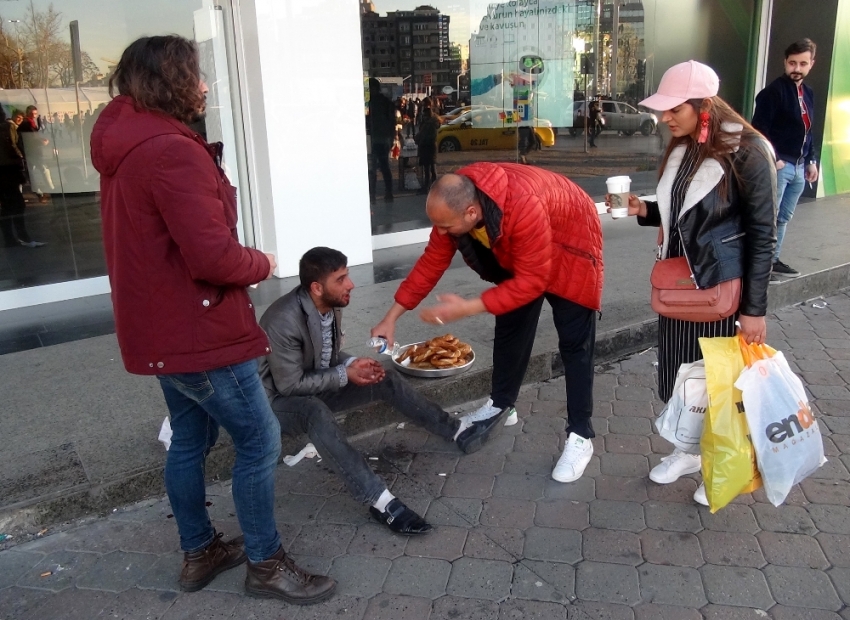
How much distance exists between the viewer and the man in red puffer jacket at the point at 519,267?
9.50ft

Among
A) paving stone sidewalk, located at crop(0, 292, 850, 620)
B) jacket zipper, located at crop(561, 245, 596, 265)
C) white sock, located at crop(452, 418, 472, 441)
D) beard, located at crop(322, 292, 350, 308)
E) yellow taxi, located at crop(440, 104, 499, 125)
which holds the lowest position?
paving stone sidewalk, located at crop(0, 292, 850, 620)

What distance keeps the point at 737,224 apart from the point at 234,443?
2.09 meters

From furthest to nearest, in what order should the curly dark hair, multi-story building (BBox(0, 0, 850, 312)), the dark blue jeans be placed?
1. multi-story building (BBox(0, 0, 850, 312))
2. the dark blue jeans
3. the curly dark hair

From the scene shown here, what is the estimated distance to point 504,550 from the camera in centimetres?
289

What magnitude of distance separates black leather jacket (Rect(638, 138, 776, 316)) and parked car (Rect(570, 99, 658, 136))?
7.29 m

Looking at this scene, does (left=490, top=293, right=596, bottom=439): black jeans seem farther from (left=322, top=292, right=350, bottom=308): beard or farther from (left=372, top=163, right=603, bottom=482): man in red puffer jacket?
(left=322, top=292, right=350, bottom=308): beard

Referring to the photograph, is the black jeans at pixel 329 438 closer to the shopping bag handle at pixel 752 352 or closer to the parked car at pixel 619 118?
the shopping bag handle at pixel 752 352

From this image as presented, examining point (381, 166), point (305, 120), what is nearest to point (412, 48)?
point (381, 166)

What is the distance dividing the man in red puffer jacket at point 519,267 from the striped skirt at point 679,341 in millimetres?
319

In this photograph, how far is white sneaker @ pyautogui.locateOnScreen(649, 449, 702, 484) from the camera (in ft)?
10.9

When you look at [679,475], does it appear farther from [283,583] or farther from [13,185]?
[13,185]

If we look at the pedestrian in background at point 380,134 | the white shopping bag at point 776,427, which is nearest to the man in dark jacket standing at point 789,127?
the white shopping bag at point 776,427

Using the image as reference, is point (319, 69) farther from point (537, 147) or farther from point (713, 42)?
point (713, 42)

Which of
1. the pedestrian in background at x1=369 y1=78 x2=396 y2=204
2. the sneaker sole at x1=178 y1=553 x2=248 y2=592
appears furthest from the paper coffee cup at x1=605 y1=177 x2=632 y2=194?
the pedestrian in background at x1=369 y1=78 x2=396 y2=204
